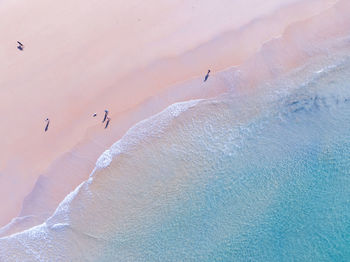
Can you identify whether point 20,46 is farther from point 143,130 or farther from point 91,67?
point 143,130

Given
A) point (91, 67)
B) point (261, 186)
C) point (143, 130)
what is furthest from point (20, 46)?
point (261, 186)

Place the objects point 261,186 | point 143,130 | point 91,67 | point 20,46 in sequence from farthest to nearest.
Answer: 1. point 91,67
2. point 20,46
3. point 143,130
4. point 261,186

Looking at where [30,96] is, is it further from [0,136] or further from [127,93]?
[127,93]

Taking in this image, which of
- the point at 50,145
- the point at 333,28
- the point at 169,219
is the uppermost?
the point at 50,145

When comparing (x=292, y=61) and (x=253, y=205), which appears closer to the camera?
(x=253, y=205)

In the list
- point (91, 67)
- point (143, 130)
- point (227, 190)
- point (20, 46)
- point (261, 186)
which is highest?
point (20, 46)

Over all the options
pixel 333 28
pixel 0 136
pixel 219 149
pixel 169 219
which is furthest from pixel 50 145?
pixel 333 28

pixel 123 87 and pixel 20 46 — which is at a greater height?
pixel 20 46

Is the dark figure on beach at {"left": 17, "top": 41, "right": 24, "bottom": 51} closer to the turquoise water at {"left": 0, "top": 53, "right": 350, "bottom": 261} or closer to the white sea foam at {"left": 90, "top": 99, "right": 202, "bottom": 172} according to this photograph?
the white sea foam at {"left": 90, "top": 99, "right": 202, "bottom": 172}
